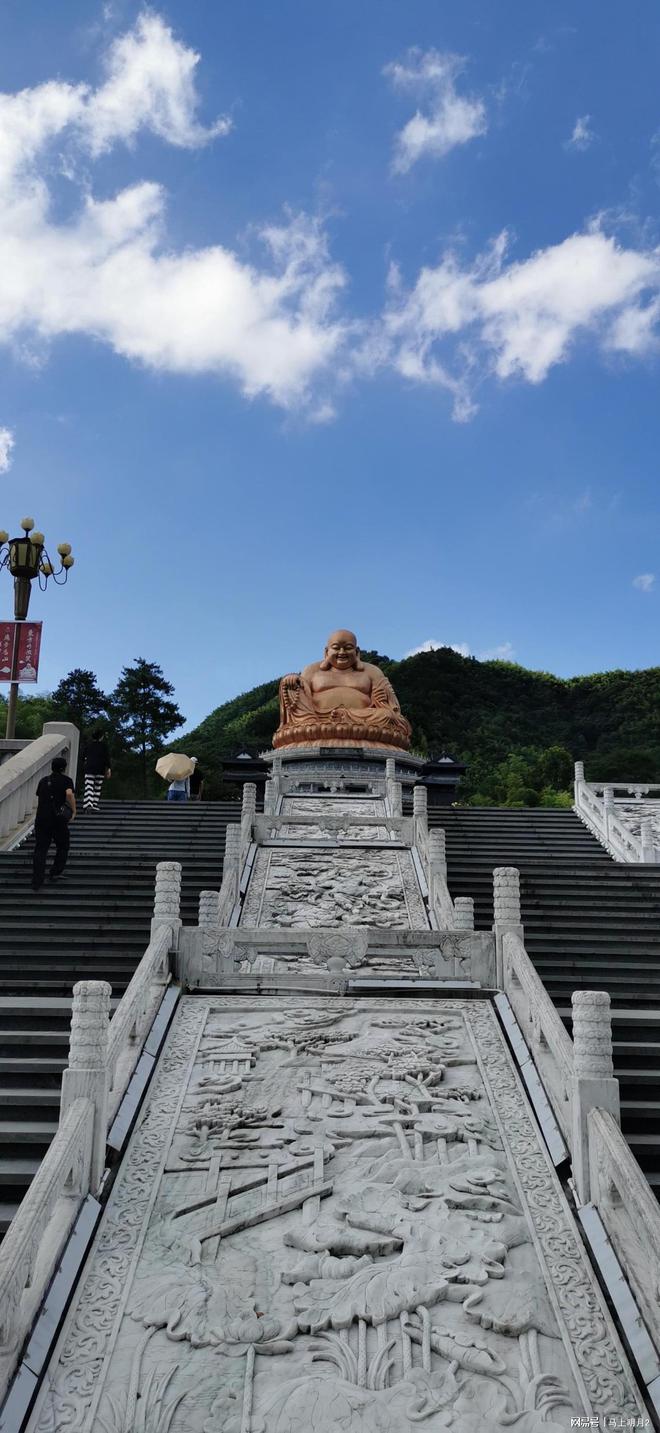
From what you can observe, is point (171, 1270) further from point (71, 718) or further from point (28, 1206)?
point (71, 718)

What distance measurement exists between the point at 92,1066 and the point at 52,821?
5859mm

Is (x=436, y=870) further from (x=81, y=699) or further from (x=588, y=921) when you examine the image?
(x=81, y=699)

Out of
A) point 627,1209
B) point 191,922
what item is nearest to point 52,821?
point 191,922

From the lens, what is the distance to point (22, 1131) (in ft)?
17.8

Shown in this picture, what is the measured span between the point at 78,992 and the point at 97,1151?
75 centimetres

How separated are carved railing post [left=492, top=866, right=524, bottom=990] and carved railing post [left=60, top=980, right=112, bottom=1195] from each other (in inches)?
128

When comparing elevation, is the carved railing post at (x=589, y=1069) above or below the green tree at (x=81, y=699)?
below

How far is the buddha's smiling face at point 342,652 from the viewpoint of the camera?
2455cm

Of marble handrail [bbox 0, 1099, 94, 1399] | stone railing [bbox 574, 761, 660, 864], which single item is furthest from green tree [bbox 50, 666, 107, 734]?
marble handrail [bbox 0, 1099, 94, 1399]

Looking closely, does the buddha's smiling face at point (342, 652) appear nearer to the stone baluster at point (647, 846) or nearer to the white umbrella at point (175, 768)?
the white umbrella at point (175, 768)

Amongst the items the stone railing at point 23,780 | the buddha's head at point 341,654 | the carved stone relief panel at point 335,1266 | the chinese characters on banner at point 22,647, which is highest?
the buddha's head at point 341,654

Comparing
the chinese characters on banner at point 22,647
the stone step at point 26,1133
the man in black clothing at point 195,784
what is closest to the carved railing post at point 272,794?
the man in black clothing at point 195,784

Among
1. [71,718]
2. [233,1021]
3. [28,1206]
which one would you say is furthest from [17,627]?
[71,718]

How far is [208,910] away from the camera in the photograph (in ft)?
29.3
